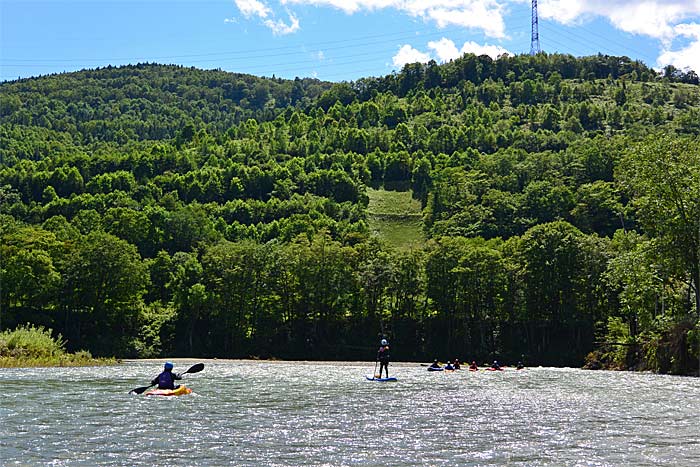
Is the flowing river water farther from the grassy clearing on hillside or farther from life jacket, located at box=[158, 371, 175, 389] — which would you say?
the grassy clearing on hillside

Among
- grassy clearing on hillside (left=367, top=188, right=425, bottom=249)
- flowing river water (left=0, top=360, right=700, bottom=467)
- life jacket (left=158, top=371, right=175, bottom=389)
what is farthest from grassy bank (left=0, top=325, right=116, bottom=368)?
grassy clearing on hillside (left=367, top=188, right=425, bottom=249)

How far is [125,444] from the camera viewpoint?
1889 centimetres

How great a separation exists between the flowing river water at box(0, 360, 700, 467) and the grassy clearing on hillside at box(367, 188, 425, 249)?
4198 inches

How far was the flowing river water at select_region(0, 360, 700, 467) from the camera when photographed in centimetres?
1744

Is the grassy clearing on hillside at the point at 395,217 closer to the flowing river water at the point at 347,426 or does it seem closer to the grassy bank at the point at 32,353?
the grassy bank at the point at 32,353

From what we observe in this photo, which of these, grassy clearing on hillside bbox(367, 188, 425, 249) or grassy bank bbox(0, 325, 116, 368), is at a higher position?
grassy clearing on hillside bbox(367, 188, 425, 249)

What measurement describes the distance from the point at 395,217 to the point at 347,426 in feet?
461

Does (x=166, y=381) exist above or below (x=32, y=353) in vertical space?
above

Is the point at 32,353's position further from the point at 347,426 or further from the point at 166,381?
the point at 347,426

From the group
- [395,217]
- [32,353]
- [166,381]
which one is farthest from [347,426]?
[395,217]

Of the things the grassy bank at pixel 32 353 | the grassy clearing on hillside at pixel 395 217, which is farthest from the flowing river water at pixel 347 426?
the grassy clearing on hillside at pixel 395 217

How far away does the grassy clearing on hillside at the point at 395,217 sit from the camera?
5842 inches

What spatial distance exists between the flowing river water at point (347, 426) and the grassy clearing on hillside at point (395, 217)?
107 metres

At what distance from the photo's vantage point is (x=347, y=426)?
22.7 metres
